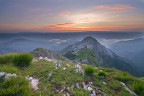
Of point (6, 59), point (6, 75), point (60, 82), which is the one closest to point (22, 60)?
point (6, 59)

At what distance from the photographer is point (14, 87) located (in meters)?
10.4

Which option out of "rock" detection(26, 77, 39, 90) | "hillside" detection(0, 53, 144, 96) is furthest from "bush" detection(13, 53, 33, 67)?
"rock" detection(26, 77, 39, 90)

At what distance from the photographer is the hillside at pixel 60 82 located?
429 inches

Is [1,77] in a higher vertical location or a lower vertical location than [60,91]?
higher

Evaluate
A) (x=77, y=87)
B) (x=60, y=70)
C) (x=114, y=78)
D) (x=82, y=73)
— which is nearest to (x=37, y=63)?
(x=60, y=70)

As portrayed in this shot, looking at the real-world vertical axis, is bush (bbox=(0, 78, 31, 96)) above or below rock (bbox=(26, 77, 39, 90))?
above

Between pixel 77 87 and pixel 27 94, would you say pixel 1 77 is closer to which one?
pixel 27 94

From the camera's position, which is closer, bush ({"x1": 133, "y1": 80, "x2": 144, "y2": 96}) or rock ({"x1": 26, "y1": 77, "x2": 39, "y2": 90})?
rock ({"x1": 26, "y1": 77, "x2": 39, "y2": 90})

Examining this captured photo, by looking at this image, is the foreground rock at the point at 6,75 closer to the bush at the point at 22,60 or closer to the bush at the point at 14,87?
the bush at the point at 14,87

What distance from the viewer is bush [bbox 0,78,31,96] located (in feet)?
33.3

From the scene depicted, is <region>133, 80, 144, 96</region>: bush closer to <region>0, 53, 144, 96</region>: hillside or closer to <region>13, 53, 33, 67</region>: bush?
<region>0, 53, 144, 96</region>: hillside

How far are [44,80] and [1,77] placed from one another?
2574 millimetres

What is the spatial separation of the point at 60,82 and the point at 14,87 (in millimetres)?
3131

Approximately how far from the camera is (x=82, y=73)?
14.5 metres
